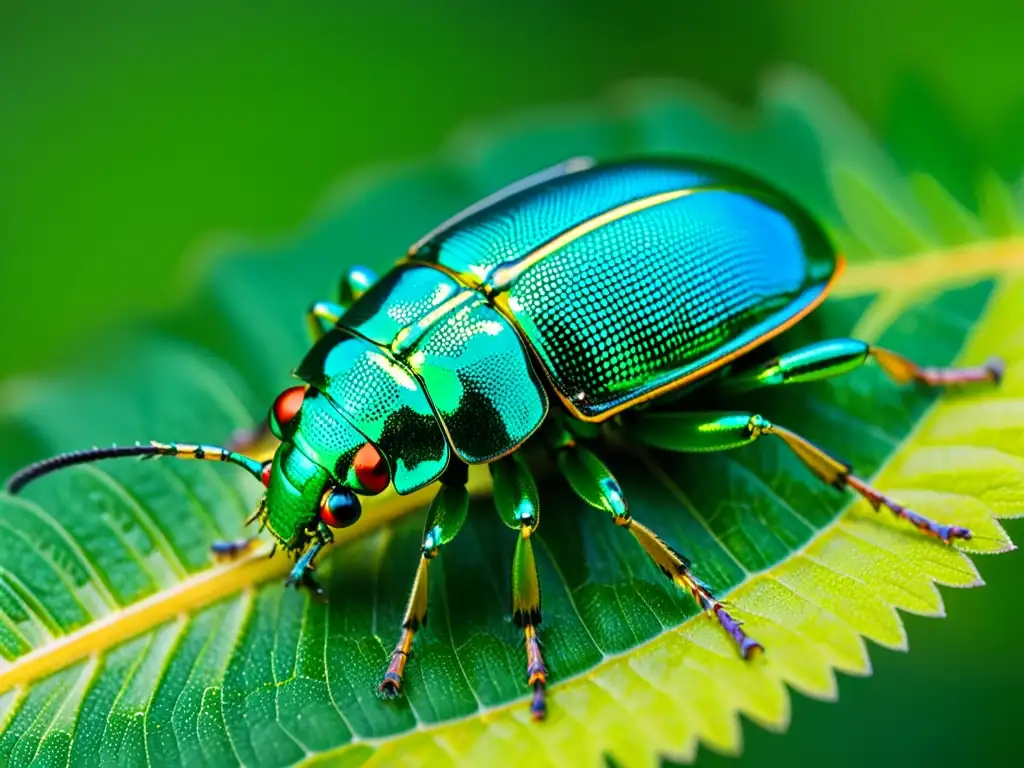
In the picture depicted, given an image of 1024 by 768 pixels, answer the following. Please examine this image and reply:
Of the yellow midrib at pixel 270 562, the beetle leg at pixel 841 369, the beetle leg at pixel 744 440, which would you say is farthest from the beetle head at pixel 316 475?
the beetle leg at pixel 841 369

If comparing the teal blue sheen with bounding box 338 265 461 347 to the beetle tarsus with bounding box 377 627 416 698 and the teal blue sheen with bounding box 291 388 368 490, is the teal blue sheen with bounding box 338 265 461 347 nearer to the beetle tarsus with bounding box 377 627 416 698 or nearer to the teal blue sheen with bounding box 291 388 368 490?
the teal blue sheen with bounding box 291 388 368 490

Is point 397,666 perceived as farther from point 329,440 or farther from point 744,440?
point 744,440

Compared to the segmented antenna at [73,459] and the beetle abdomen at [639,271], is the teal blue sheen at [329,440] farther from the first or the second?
the beetle abdomen at [639,271]

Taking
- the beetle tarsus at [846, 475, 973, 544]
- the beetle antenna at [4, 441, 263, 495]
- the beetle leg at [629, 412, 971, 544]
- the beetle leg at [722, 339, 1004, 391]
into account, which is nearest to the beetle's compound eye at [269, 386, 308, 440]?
the beetle antenna at [4, 441, 263, 495]

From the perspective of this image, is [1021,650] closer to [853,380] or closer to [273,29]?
[853,380]

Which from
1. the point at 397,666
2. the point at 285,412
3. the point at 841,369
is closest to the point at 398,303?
the point at 285,412

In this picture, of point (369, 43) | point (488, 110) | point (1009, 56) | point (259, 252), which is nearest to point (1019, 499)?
point (1009, 56)
